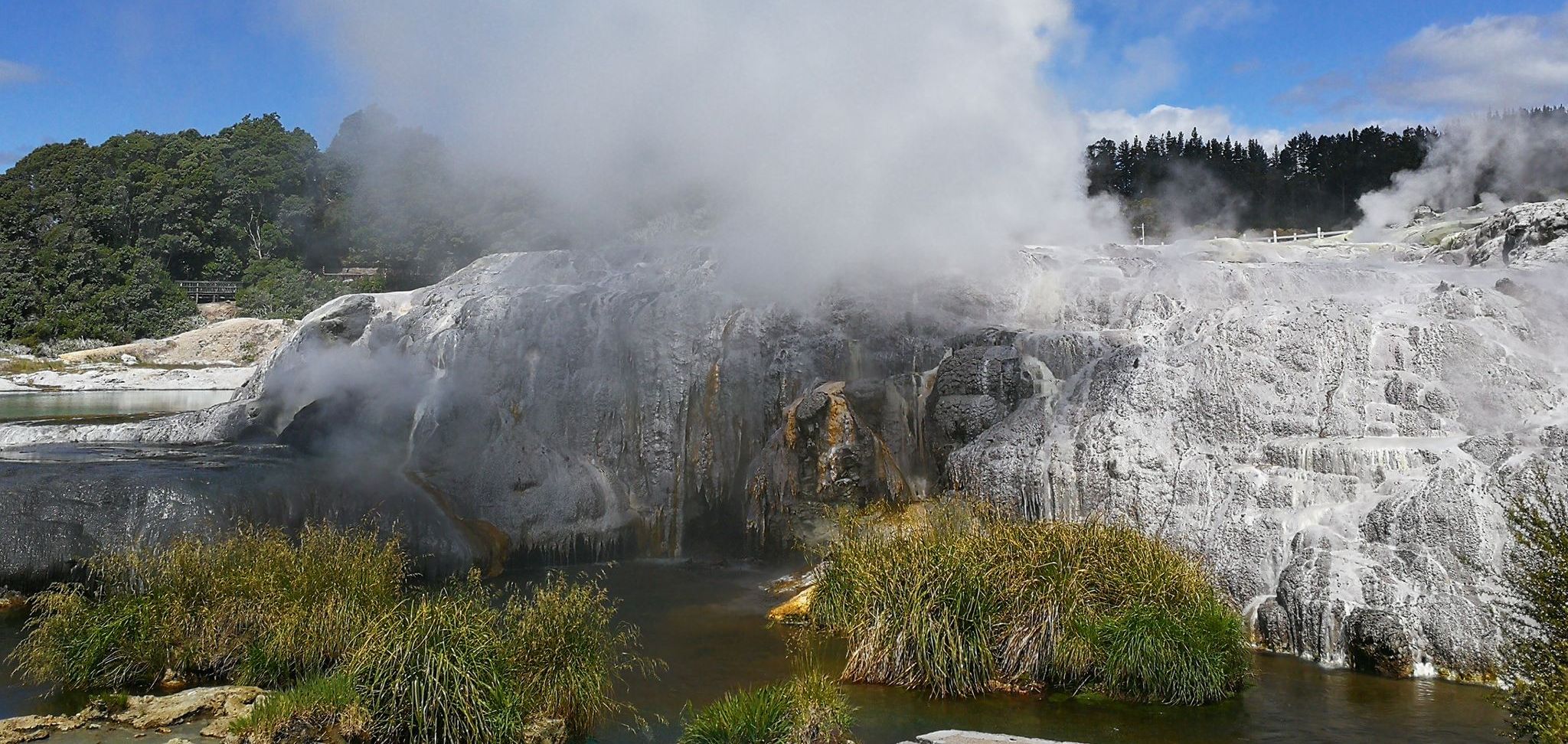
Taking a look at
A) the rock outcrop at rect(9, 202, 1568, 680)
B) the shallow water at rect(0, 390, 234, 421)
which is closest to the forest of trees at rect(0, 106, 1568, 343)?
the shallow water at rect(0, 390, 234, 421)

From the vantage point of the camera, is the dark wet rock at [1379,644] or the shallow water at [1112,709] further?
the dark wet rock at [1379,644]

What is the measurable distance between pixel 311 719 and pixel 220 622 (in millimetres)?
2219

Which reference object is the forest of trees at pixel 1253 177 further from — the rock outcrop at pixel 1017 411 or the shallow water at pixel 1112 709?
the shallow water at pixel 1112 709

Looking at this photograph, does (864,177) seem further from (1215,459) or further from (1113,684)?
(1113,684)

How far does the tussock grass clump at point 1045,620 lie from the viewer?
8.74m

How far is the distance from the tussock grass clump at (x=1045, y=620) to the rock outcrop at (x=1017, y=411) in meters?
2.00

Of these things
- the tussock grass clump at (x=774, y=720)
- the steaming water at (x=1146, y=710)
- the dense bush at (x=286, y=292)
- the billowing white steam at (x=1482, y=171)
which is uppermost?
the billowing white steam at (x=1482, y=171)

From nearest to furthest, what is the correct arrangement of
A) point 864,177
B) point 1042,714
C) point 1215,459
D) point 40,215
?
point 1042,714 → point 1215,459 → point 864,177 → point 40,215

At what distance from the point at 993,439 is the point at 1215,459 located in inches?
110

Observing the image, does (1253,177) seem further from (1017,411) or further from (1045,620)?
(1045,620)

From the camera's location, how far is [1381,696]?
29.8 ft

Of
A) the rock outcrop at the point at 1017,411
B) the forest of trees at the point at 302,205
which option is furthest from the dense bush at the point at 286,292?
the rock outcrop at the point at 1017,411

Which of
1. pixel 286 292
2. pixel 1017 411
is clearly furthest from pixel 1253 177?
pixel 286 292

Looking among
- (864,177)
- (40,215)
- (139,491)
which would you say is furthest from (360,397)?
(40,215)
